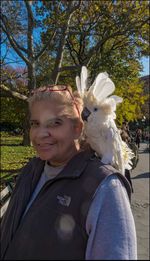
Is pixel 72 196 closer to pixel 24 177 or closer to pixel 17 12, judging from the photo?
pixel 24 177

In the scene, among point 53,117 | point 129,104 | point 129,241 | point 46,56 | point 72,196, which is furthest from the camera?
point 129,104

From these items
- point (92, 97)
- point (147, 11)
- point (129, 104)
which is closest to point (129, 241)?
point (92, 97)

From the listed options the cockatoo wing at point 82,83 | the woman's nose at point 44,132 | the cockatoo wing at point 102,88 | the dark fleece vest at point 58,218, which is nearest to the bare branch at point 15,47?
the cockatoo wing at point 82,83

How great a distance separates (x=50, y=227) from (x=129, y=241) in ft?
1.09

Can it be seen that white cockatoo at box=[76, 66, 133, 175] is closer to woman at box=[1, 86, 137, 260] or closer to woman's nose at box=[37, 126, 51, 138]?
woman at box=[1, 86, 137, 260]

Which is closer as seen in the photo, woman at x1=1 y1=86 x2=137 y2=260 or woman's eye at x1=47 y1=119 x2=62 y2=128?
woman at x1=1 y1=86 x2=137 y2=260

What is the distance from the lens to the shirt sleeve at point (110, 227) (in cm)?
150

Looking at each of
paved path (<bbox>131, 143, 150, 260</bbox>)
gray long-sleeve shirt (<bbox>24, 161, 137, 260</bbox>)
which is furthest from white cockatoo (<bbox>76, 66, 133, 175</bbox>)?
paved path (<bbox>131, 143, 150, 260</bbox>)

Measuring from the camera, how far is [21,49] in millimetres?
13648

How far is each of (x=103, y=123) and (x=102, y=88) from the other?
7.4 inches

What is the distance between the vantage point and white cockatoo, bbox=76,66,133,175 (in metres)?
1.92

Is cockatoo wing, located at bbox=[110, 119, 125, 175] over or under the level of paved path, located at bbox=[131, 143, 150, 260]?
over

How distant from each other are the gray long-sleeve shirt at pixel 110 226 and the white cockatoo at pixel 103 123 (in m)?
0.29

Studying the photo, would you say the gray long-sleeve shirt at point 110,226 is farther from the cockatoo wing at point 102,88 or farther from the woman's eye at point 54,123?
the cockatoo wing at point 102,88
